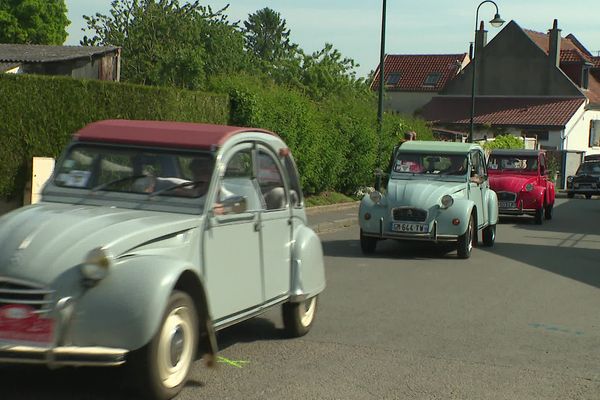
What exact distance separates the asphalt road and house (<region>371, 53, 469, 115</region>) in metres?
62.2

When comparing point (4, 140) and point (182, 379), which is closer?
point (182, 379)

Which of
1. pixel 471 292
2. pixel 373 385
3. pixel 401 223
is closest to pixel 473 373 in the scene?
pixel 373 385

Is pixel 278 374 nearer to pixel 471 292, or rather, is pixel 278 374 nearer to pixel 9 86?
pixel 471 292

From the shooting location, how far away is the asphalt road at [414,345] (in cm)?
603

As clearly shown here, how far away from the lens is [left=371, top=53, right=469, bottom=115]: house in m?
75.2

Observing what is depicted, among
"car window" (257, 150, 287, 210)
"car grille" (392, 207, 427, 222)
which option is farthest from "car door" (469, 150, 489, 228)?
"car window" (257, 150, 287, 210)

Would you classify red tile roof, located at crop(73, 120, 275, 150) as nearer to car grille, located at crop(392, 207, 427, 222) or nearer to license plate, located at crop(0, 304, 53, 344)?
license plate, located at crop(0, 304, 53, 344)

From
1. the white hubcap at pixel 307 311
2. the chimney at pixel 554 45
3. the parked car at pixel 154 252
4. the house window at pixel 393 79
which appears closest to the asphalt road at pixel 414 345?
the white hubcap at pixel 307 311

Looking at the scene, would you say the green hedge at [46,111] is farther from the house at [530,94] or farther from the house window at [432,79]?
the house window at [432,79]

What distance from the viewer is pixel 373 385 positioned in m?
6.21

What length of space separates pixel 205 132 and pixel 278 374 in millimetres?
1819

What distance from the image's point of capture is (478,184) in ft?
51.4

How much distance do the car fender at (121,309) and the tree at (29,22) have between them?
6549 centimetres

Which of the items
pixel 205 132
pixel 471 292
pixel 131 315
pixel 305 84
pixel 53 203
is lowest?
pixel 471 292
